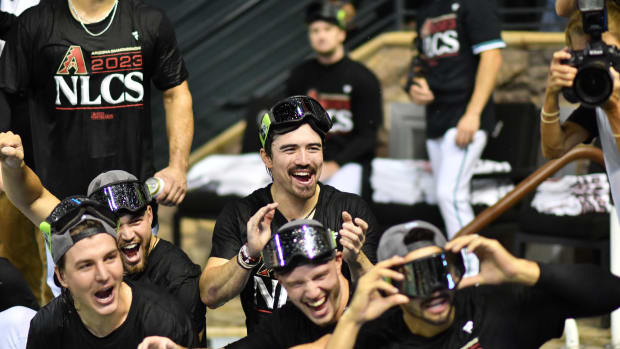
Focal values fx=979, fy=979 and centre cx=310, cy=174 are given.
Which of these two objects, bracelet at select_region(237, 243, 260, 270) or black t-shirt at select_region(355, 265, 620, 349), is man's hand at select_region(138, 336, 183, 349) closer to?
bracelet at select_region(237, 243, 260, 270)

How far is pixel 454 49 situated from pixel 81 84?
2526 millimetres

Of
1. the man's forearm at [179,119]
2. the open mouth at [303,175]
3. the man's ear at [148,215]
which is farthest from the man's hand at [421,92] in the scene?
the man's ear at [148,215]

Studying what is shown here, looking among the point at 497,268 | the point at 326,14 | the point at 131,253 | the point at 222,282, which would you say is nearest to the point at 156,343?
the point at 222,282

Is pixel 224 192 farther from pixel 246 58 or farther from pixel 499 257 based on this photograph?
pixel 499 257

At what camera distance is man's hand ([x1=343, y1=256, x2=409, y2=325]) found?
312cm

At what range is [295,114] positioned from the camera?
157 inches

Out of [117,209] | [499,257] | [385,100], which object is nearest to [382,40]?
[385,100]

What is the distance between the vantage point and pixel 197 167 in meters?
7.76

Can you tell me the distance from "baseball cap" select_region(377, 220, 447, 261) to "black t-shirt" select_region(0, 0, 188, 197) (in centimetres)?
174

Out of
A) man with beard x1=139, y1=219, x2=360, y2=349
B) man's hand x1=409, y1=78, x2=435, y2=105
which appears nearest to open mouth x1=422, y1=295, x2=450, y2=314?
man with beard x1=139, y1=219, x2=360, y2=349

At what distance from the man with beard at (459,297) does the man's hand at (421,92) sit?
2.88 meters

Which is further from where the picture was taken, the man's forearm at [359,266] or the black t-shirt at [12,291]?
the black t-shirt at [12,291]

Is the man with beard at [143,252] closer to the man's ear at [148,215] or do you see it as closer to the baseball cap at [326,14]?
the man's ear at [148,215]

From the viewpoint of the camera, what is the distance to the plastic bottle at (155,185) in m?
4.38
